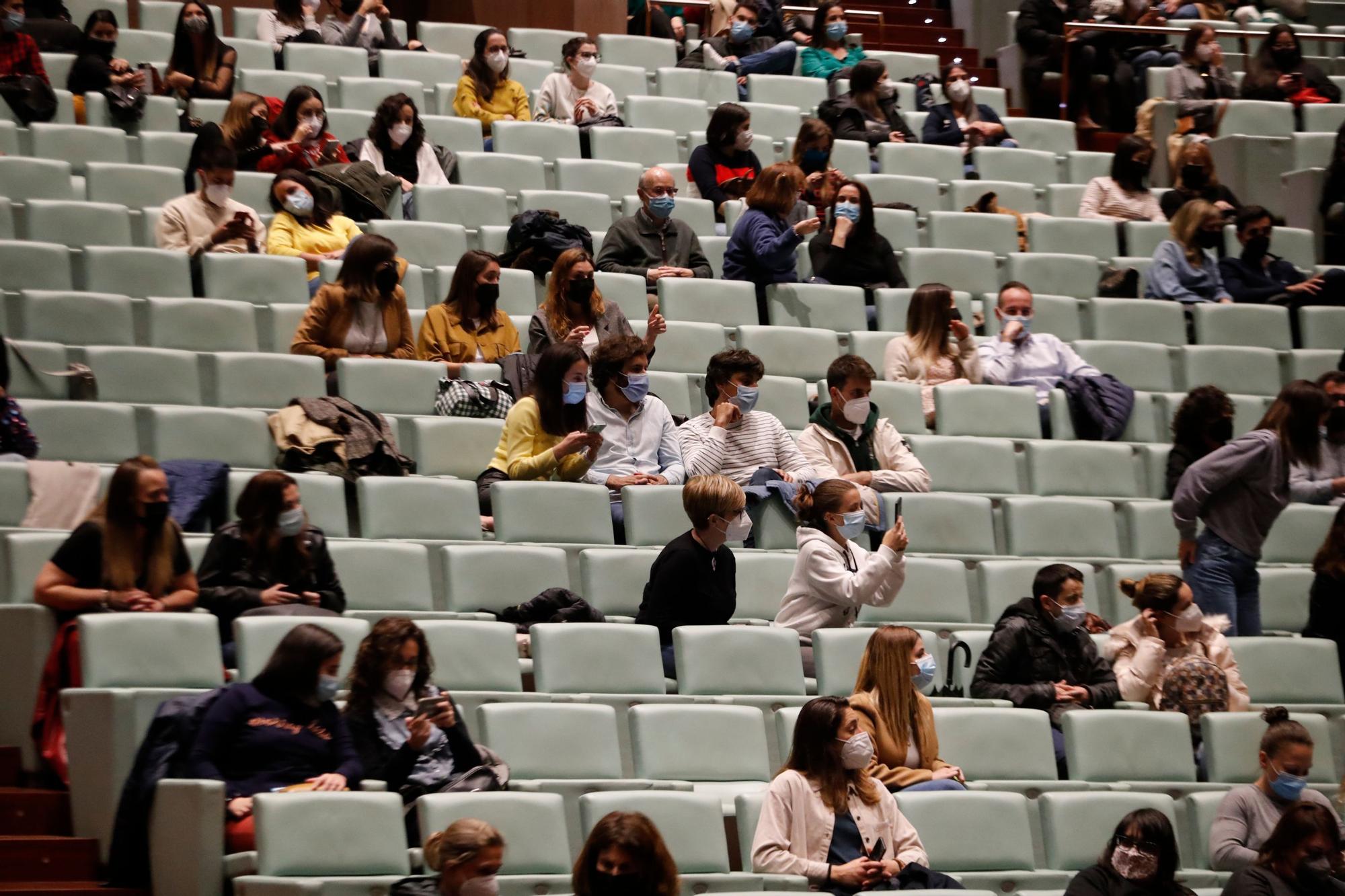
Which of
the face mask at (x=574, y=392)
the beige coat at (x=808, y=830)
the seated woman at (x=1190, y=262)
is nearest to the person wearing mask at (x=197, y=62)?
the face mask at (x=574, y=392)

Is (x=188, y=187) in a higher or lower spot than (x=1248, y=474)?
higher

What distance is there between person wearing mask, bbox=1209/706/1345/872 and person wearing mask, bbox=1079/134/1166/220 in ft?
13.3

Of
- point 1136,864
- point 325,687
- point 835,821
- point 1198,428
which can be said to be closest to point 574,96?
point 1198,428

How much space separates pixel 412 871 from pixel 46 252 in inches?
128

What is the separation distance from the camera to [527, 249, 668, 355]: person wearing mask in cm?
622

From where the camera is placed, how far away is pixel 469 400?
5.97 m

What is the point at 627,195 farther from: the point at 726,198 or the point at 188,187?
the point at 188,187

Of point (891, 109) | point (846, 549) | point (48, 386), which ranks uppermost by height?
point (891, 109)

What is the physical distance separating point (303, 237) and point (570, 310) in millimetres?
1190

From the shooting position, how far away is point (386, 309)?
6.17 meters

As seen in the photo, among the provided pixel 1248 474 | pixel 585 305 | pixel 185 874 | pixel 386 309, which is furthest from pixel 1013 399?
pixel 185 874

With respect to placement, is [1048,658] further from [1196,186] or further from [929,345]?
[1196,186]

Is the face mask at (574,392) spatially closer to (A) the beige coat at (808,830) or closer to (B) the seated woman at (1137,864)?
(A) the beige coat at (808,830)

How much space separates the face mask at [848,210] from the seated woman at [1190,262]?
4.96ft
